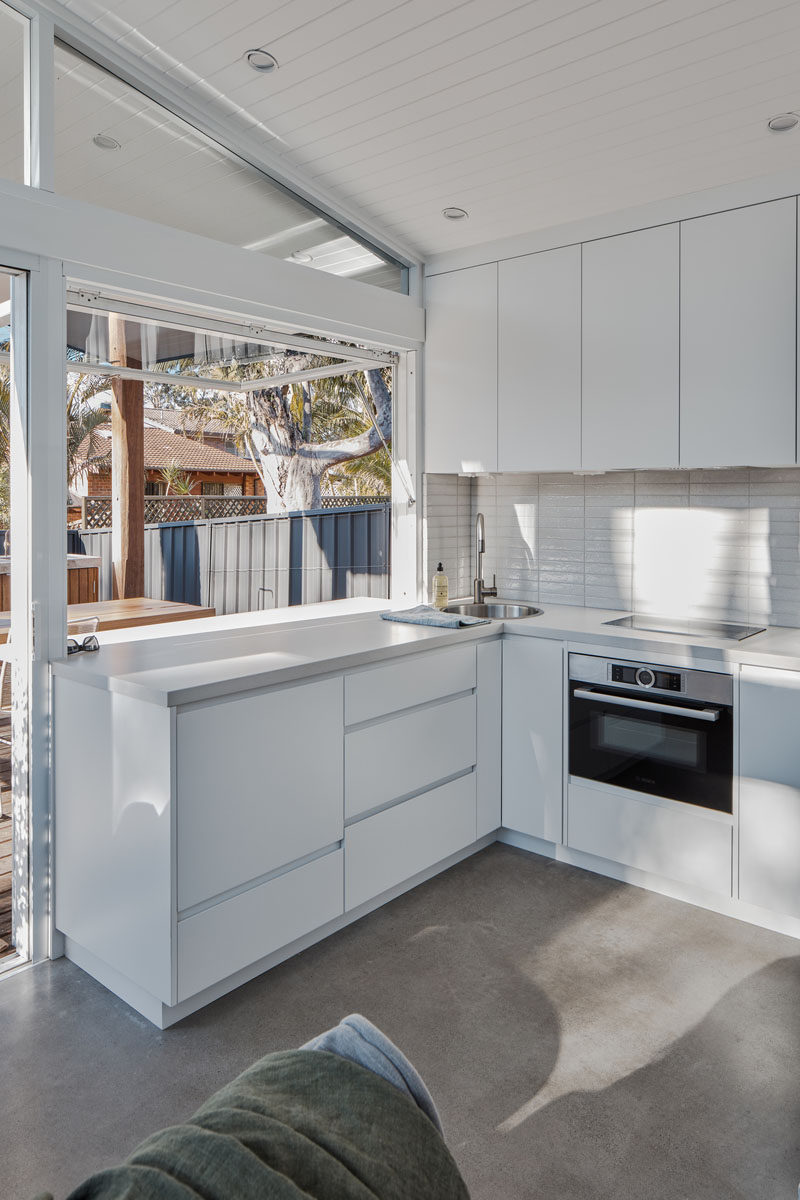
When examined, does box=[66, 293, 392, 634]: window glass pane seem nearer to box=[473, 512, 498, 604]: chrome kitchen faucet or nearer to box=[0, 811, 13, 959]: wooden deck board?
box=[473, 512, 498, 604]: chrome kitchen faucet

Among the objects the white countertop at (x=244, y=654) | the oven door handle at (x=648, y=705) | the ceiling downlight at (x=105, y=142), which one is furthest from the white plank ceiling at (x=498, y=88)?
the oven door handle at (x=648, y=705)

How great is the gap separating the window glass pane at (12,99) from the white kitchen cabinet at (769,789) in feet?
8.50

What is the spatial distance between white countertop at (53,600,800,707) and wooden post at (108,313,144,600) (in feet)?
0.79

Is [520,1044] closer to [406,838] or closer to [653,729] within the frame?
[406,838]

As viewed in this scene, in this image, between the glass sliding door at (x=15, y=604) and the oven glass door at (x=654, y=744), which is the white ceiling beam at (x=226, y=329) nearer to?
the glass sliding door at (x=15, y=604)

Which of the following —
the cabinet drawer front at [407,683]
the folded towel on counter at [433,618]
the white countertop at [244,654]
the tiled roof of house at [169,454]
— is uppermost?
the tiled roof of house at [169,454]

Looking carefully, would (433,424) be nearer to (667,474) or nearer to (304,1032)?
(667,474)

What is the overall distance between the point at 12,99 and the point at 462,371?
1.89 meters

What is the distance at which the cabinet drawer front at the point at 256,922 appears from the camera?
2184 mm

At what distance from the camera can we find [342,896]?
262cm

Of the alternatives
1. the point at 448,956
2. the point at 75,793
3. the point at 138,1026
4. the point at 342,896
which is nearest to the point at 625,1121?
the point at 448,956

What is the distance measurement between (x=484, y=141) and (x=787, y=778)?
90.2 inches

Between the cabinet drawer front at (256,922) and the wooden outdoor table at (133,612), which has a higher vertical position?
the wooden outdoor table at (133,612)

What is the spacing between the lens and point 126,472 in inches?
105
